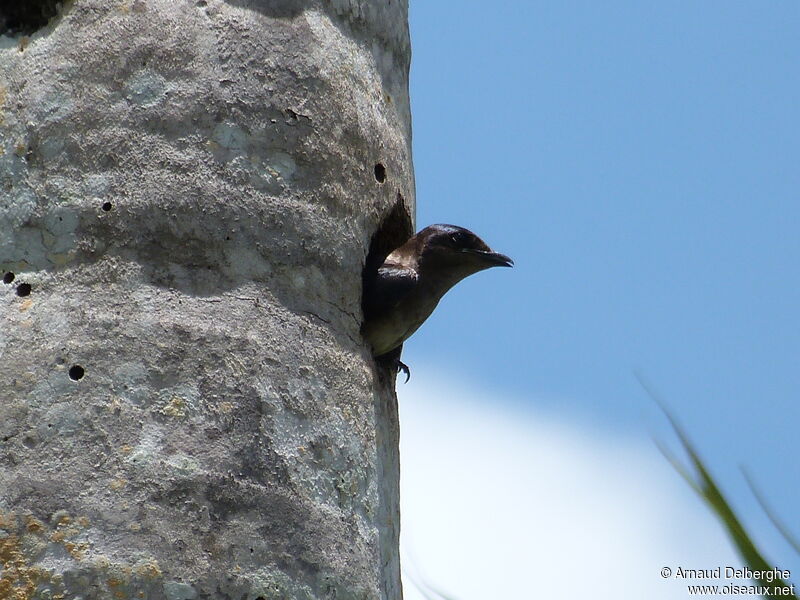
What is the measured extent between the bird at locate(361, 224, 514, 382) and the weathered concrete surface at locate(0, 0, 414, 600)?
0.10m

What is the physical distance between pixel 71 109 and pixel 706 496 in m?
1.90

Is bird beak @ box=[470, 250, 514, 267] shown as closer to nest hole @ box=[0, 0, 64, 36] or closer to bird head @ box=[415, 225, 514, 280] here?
bird head @ box=[415, 225, 514, 280]

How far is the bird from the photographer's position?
12.4 feet

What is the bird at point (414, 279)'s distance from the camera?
3.77m

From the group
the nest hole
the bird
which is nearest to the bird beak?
the bird

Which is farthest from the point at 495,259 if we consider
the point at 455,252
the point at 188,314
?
the point at 188,314

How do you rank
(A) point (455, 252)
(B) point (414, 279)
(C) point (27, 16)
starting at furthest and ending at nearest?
(A) point (455, 252)
(B) point (414, 279)
(C) point (27, 16)

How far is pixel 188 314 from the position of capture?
10.4 ft

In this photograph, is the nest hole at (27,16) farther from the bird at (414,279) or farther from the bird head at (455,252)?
the bird head at (455,252)

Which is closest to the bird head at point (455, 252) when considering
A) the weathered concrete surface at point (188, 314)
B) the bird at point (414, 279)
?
the bird at point (414, 279)

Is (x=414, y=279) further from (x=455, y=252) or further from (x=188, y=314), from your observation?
(x=188, y=314)

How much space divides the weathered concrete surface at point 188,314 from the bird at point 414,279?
0.34ft

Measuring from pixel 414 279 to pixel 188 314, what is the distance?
91cm

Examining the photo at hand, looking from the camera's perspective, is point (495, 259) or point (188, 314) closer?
point (188, 314)
